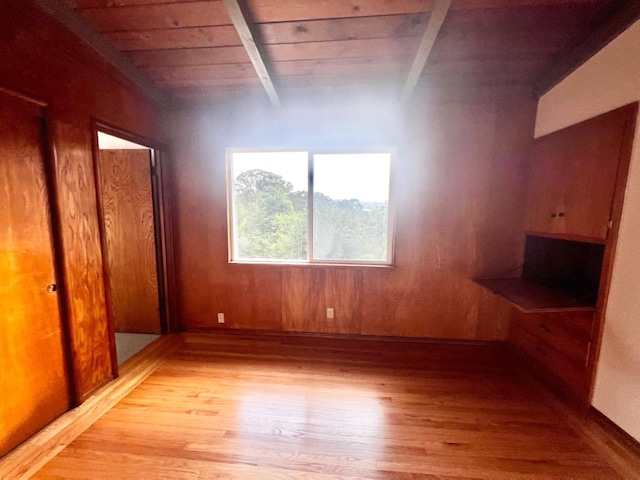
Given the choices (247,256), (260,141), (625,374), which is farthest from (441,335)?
(260,141)

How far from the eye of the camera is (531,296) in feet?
6.07

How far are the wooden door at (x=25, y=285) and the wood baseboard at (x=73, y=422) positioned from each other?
0.24ft

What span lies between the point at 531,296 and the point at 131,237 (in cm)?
360

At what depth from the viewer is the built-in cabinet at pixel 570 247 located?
1576 mm

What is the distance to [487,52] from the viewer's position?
6.36 ft

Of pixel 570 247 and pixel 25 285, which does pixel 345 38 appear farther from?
pixel 25 285

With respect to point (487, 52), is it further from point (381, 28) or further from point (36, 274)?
point (36, 274)

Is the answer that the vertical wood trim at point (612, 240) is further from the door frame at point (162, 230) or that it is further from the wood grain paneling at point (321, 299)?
the door frame at point (162, 230)

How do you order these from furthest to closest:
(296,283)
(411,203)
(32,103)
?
(296,283) < (411,203) < (32,103)

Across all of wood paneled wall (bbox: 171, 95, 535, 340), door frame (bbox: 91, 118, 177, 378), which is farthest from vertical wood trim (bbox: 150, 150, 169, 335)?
wood paneled wall (bbox: 171, 95, 535, 340)

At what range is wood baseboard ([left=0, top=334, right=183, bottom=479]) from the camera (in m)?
Answer: 1.35

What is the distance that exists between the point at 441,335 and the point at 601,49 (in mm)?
2476

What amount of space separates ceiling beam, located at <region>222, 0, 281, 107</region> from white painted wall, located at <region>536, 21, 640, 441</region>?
2291 millimetres

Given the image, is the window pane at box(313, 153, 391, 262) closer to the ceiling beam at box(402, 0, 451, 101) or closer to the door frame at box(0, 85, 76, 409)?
the ceiling beam at box(402, 0, 451, 101)
